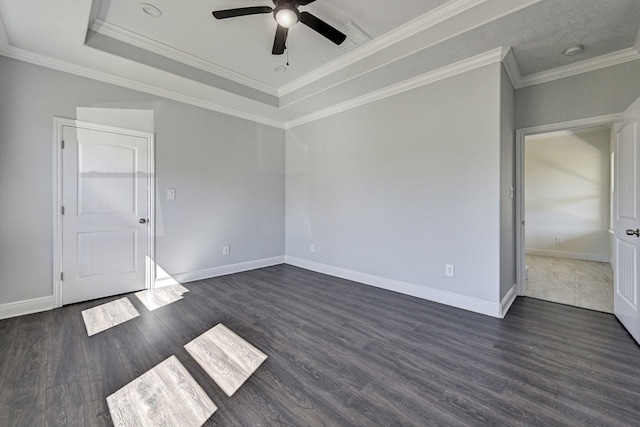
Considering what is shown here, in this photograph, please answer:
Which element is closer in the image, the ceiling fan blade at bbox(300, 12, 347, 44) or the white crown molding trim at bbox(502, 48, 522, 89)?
the ceiling fan blade at bbox(300, 12, 347, 44)

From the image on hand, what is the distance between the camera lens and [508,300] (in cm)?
303

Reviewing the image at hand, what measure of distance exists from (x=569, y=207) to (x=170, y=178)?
24.9 ft

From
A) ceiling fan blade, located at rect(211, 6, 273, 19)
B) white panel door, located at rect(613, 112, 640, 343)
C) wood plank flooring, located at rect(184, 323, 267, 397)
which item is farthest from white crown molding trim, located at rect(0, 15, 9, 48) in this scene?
white panel door, located at rect(613, 112, 640, 343)

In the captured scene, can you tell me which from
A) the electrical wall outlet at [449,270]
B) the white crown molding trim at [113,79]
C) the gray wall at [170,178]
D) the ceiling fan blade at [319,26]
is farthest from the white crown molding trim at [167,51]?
the electrical wall outlet at [449,270]

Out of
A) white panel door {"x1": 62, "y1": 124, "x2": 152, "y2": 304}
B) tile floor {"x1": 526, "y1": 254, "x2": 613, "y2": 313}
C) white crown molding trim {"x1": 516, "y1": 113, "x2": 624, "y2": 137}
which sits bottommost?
tile floor {"x1": 526, "y1": 254, "x2": 613, "y2": 313}

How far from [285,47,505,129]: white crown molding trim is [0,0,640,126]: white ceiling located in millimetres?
23

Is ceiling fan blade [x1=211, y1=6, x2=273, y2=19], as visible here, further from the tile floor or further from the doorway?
the doorway

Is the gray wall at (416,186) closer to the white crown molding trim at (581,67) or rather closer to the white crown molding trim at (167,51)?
the white crown molding trim at (581,67)

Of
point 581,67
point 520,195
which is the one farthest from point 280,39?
point 520,195

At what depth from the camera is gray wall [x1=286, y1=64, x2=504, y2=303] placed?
2775 mm

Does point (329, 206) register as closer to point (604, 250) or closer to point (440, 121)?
point (440, 121)

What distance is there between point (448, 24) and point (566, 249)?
5696mm

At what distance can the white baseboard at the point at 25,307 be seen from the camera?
103 inches

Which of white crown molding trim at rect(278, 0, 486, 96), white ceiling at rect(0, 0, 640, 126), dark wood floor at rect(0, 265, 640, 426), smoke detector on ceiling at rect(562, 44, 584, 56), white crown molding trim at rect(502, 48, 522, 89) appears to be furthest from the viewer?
white crown molding trim at rect(502, 48, 522, 89)
